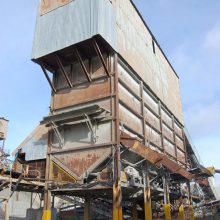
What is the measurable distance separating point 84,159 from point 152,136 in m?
8.40

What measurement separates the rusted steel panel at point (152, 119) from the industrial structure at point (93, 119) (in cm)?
24

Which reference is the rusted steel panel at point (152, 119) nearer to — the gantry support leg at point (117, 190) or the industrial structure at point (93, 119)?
the industrial structure at point (93, 119)

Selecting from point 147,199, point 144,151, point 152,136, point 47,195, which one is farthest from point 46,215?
point 152,136

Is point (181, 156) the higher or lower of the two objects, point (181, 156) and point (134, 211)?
the higher

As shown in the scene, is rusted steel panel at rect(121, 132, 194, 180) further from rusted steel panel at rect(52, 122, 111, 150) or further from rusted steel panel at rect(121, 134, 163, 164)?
rusted steel panel at rect(52, 122, 111, 150)

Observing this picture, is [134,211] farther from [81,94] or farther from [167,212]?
[81,94]

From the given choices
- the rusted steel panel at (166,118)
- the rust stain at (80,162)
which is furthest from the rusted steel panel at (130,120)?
the rusted steel panel at (166,118)

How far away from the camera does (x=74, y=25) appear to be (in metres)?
21.0

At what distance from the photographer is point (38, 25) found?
23109 mm

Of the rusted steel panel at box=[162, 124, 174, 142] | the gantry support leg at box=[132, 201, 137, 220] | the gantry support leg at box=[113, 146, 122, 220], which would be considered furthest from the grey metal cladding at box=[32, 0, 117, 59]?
the gantry support leg at box=[132, 201, 137, 220]

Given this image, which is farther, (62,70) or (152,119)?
(152,119)

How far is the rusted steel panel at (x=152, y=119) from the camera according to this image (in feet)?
82.1

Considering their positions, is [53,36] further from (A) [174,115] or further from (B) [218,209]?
(B) [218,209]

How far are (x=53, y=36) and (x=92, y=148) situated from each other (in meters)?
8.94
